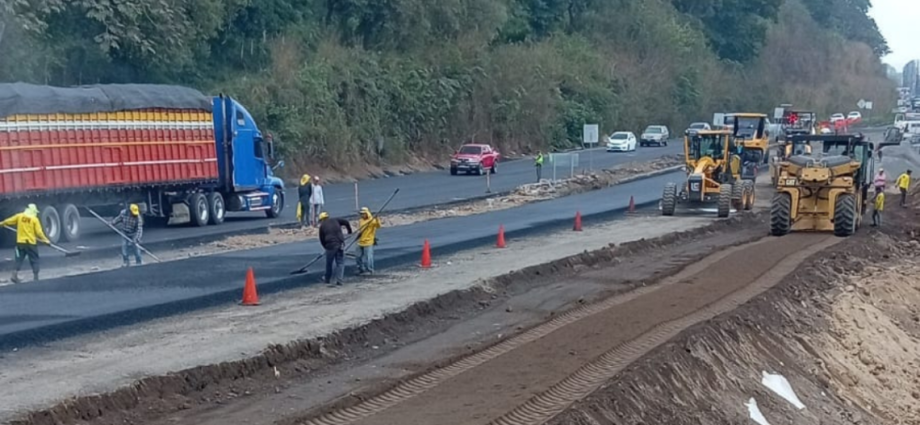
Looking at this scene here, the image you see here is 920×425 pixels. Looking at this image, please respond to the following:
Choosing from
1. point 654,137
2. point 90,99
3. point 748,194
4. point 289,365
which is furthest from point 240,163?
point 654,137

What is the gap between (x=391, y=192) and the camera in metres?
51.8

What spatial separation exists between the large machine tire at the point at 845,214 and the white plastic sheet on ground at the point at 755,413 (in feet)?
57.7

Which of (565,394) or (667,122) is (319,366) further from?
(667,122)

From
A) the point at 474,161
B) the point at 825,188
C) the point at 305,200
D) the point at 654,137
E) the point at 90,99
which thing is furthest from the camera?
the point at 654,137

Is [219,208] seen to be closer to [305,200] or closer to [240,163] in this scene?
[240,163]

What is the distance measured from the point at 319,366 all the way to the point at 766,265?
15264mm

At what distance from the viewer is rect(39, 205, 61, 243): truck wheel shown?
3142cm

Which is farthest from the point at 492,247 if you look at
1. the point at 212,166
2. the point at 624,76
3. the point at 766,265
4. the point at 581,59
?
the point at 624,76

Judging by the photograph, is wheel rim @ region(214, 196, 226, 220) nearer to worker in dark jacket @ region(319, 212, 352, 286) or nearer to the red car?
worker in dark jacket @ region(319, 212, 352, 286)

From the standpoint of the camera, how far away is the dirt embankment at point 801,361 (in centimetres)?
1603

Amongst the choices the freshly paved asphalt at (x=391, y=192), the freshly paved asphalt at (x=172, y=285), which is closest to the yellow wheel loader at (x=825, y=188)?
the freshly paved asphalt at (x=172, y=285)

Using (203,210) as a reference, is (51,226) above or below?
above

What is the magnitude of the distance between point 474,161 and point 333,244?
39.1 meters

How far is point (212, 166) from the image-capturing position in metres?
39.9
